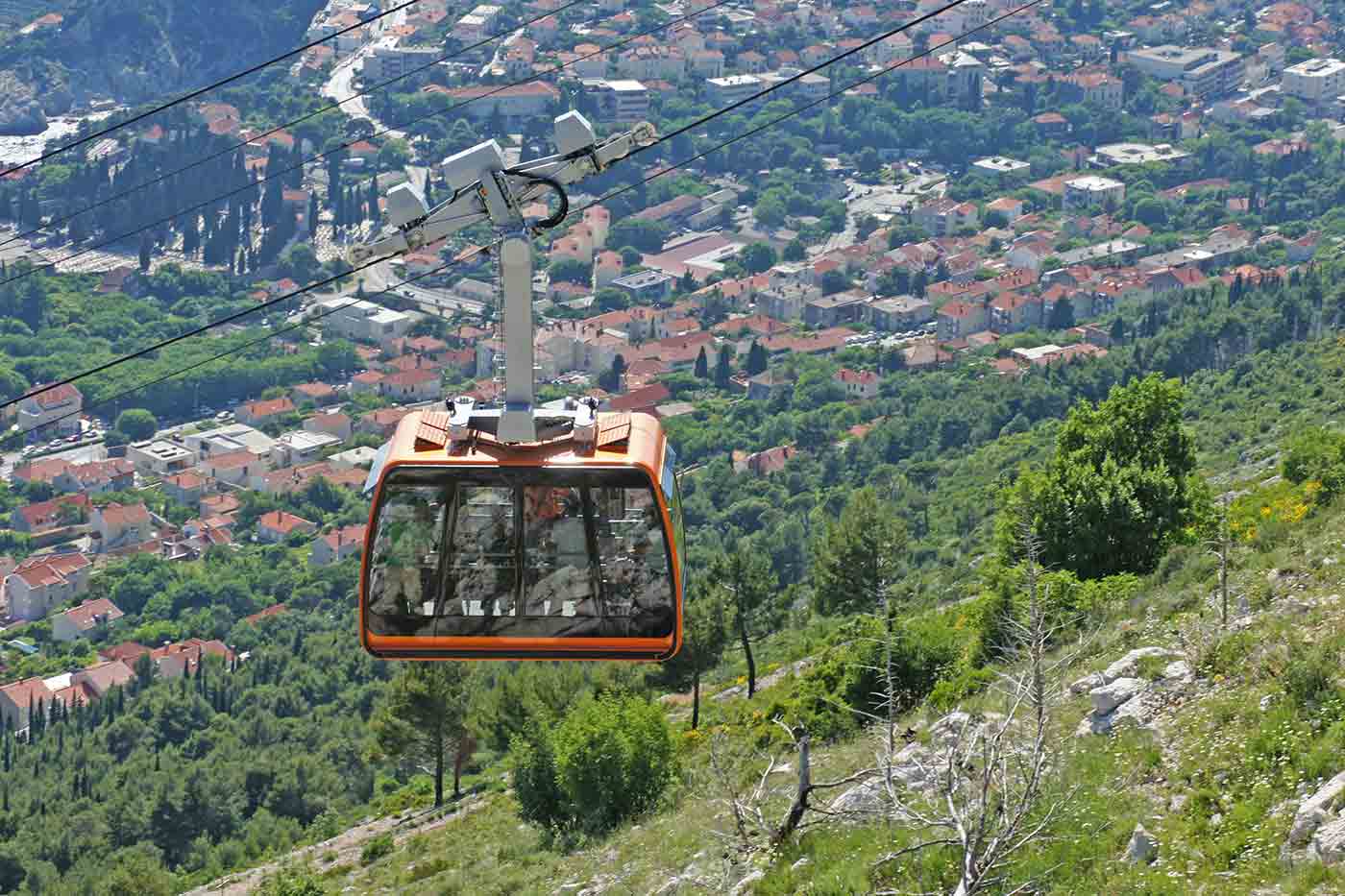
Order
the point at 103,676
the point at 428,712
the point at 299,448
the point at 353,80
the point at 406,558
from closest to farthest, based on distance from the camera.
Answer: the point at 406,558
the point at 428,712
the point at 103,676
the point at 299,448
the point at 353,80

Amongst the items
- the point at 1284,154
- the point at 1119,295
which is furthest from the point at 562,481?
the point at 1284,154

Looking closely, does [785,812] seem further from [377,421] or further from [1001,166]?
[1001,166]

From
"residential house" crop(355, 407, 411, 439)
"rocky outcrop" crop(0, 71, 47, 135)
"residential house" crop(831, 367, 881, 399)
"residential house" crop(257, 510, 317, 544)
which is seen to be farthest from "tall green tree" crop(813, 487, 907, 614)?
"rocky outcrop" crop(0, 71, 47, 135)

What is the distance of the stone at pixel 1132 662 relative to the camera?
38.1 ft

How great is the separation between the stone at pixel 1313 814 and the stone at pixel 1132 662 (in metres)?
2.42

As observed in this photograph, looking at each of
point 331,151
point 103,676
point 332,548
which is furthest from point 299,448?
point 331,151

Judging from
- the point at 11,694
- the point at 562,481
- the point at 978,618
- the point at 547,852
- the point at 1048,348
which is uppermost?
the point at 562,481

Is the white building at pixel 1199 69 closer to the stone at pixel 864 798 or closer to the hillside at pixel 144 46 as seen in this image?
the hillside at pixel 144 46

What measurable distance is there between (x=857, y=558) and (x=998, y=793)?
1374 cm

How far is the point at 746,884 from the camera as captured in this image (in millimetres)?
11562

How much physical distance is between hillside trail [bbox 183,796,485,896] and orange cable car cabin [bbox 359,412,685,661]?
11.6 meters

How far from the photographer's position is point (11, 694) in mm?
47969

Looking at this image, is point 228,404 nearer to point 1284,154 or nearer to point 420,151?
point 420,151

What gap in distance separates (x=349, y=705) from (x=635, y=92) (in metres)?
62.7
